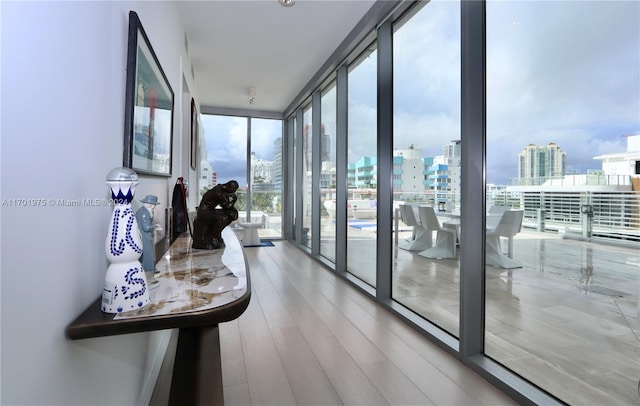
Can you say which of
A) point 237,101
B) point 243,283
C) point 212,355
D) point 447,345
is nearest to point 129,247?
point 243,283

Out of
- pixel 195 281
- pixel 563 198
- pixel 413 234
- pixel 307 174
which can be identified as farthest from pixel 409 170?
pixel 307 174

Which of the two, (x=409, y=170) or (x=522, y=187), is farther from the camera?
(x=409, y=170)

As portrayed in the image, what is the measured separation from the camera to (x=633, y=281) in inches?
59.1

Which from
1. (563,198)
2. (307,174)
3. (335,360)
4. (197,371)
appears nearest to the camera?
(197,371)

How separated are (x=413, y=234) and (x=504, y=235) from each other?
1005 millimetres

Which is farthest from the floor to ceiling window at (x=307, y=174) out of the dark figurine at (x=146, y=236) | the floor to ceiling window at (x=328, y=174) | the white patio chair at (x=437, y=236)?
the dark figurine at (x=146, y=236)

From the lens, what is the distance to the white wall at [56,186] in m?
0.69

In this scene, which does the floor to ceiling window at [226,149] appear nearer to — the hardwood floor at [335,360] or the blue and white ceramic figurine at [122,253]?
the hardwood floor at [335,360]

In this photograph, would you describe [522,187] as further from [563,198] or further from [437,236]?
[437,236]

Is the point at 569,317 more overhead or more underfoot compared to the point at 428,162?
more underfoot

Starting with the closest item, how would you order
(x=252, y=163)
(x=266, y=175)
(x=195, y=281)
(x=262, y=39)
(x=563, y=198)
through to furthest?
(x=195, y=281) < (x=563, y=198) < (x=262, y=39) < (x=252, y=163) < (x=266, y=175)

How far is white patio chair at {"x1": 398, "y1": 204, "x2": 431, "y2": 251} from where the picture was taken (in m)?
2.96

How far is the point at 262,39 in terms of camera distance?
13.1 ft

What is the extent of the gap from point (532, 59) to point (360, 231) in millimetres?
2584
